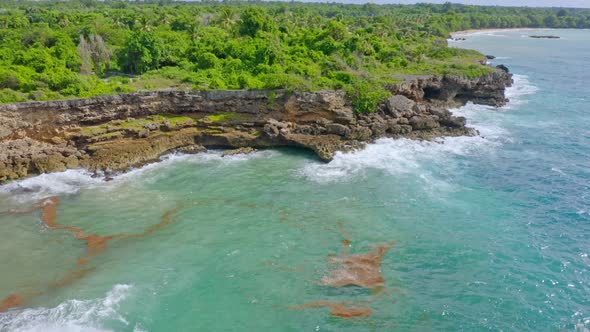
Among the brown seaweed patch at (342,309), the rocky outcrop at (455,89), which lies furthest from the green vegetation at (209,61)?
the brown seaweed patch at (342,309)

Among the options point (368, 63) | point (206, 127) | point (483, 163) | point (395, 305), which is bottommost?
point (395, 305)

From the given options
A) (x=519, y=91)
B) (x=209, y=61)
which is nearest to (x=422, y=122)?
(x=209, y=61)

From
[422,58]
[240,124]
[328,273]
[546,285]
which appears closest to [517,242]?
[546,285]

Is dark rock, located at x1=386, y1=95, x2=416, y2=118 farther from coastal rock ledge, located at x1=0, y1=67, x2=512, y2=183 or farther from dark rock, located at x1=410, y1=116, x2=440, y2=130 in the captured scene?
dark rock, located at x1=410, y1=116, x2=440, y2=130

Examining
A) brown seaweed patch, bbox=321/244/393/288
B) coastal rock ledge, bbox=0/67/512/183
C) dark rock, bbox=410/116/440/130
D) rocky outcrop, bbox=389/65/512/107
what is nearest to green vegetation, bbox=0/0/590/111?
rocky outcrop, bbox=389/65/512/107

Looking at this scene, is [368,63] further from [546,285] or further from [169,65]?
[546,285]

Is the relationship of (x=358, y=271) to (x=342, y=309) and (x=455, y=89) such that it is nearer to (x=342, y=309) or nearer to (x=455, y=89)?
(x=342, y=309)
